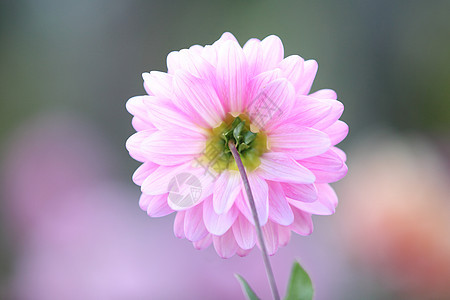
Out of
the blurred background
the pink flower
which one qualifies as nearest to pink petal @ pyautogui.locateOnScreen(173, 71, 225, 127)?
the pink flower

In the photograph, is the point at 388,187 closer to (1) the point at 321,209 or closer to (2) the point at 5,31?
(1) the point at 321,209

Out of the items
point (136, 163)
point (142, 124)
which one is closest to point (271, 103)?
point (142, 124)

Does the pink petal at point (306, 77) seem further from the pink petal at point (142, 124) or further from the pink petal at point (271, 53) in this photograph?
the pink petal at point (142, 124)

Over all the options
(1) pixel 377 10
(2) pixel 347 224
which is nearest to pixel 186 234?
(2) pixel 347 224

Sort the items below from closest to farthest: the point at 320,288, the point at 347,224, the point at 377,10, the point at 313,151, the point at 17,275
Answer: the point at 313,151
the point at 320,288
the point at 347,224
the point at 17,275
the point at 377,10

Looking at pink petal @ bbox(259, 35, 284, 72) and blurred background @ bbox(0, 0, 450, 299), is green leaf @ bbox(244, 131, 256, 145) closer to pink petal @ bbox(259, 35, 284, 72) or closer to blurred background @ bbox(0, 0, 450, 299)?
pink petal @ bbox(259, 35, 284, 72)

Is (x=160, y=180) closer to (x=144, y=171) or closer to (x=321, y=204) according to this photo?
(x=144, y=171)

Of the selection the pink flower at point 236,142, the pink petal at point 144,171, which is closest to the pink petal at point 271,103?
the pink flower at point 236,142
